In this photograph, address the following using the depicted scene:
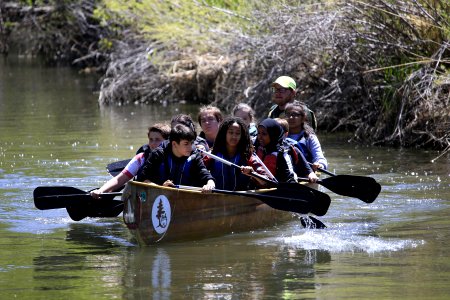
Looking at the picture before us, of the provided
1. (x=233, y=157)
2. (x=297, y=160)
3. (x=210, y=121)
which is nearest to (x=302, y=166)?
(x=297, y=160)

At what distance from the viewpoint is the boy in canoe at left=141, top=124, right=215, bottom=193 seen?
1010 centimetres

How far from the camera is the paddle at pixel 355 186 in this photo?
12.1 m

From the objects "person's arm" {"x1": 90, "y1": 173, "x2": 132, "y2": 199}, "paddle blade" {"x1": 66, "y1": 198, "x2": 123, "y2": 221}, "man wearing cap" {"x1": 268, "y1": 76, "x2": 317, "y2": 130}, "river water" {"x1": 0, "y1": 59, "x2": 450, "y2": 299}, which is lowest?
"river water" {"x1": 0, "y1": 59, "x2": 450, "y2": 299}

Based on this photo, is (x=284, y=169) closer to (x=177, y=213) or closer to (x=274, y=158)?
(x=274, y=158)

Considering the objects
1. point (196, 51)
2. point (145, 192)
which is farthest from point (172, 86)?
point (145, 192)

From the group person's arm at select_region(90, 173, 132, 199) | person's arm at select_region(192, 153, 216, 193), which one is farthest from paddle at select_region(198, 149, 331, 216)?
person's arm at select_region(90, 173, 132, 199)

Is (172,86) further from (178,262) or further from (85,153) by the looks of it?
(178,262)

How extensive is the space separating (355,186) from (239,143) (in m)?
1.95

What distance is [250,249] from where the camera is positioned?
33.8 ft

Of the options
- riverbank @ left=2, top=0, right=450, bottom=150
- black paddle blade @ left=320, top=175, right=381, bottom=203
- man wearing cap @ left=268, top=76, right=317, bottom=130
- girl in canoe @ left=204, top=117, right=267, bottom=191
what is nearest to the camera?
girl in canoe @ left=204, top=117, right=267, bottom=191

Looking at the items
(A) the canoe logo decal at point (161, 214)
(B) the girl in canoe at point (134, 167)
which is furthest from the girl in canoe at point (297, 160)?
(A) the canoe logo decal at point (161, 214)

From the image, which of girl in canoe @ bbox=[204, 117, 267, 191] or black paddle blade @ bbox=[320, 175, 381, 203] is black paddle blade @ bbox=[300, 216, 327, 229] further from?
black paddle blade @ bbox=[320, 175, 381, 203]

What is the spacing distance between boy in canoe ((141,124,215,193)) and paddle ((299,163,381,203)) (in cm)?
218

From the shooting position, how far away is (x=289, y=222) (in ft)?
39.1
